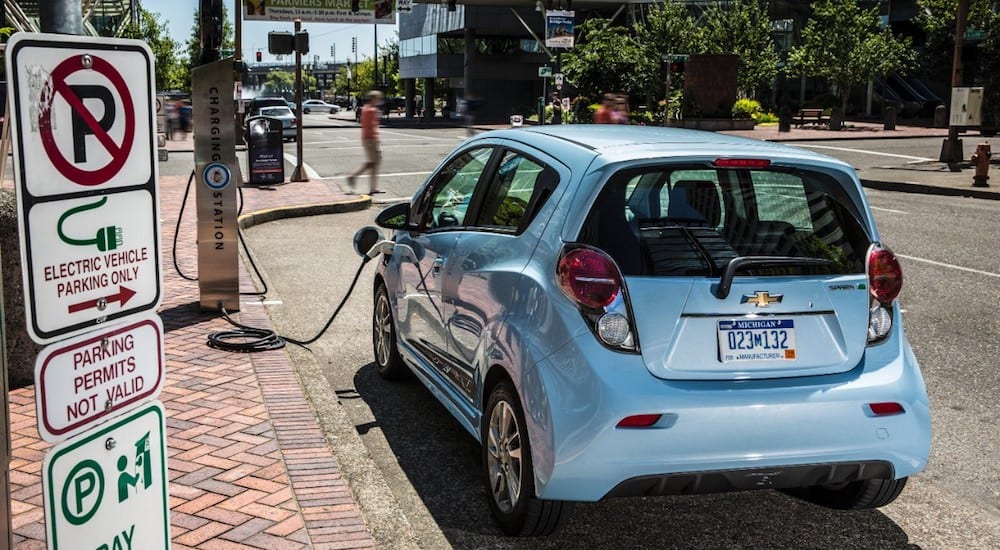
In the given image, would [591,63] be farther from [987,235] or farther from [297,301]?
[297,301]

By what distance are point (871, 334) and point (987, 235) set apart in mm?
10984

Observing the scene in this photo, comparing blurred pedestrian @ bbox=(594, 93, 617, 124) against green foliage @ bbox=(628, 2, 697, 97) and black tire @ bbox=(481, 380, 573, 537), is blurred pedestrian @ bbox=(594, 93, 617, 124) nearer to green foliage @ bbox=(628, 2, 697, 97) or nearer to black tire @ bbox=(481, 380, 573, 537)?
black tire @ bbox=(481, 380, 573, 537)

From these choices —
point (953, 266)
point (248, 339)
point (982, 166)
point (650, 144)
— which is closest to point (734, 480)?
point (650, 144)

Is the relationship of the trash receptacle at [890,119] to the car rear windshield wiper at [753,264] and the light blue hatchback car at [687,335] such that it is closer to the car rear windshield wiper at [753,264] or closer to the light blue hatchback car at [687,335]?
the light blue hatchback car at [687,335]

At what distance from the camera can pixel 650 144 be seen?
15.2 ft

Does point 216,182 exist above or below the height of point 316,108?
above

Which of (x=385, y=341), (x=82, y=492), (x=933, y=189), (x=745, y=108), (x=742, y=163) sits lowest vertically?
(x=933, y=189)

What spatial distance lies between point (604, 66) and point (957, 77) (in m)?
26.0

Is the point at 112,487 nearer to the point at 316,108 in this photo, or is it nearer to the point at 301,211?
the point at 301,211

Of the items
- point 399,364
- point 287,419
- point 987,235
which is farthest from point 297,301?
point 987,235

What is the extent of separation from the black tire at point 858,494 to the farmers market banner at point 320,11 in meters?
38.6

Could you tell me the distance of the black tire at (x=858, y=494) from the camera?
4602 millimetres

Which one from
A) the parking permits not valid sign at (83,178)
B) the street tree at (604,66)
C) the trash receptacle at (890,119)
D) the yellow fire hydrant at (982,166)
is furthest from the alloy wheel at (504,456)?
the street tree at (604,66)

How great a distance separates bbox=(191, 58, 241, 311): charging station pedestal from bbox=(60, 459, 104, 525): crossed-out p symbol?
6.28 metres
